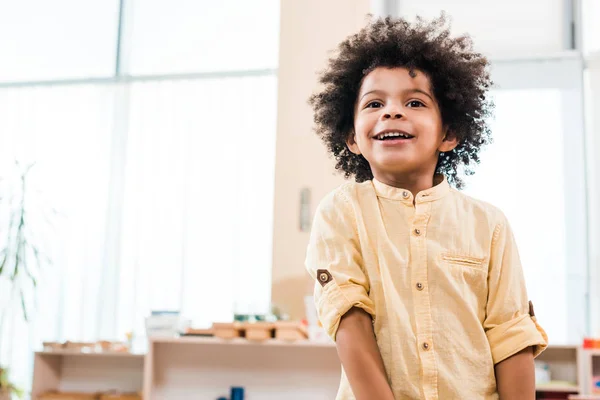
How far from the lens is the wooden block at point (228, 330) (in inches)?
129

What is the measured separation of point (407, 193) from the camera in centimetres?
115

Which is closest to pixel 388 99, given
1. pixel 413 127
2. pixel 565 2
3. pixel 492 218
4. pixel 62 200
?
pixel 413 127

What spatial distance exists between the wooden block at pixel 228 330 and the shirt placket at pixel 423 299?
227cm

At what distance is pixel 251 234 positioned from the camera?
4156 millimetres

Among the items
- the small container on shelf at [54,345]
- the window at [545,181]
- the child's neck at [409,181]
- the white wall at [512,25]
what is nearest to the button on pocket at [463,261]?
the child's neck at [409,181]

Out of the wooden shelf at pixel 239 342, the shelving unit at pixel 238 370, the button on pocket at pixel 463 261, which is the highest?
the button on pocket at pixel 463 261

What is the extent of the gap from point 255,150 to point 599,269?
1880 millimetres

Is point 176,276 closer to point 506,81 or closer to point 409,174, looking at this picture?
point 506,81

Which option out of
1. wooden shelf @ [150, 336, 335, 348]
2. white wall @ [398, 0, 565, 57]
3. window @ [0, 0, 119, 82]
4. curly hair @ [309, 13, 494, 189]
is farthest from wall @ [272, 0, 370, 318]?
curly hair @ [309, 13, 494, 189]

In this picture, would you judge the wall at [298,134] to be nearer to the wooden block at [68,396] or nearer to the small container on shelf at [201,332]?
the small container on shelf at [201,332]

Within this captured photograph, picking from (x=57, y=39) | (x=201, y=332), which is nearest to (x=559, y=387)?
(x=201, y=332)

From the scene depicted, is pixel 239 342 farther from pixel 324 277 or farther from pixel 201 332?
pixel 324 277

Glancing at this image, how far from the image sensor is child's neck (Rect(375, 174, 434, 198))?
3.81ft

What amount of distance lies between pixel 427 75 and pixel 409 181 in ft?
0.57
